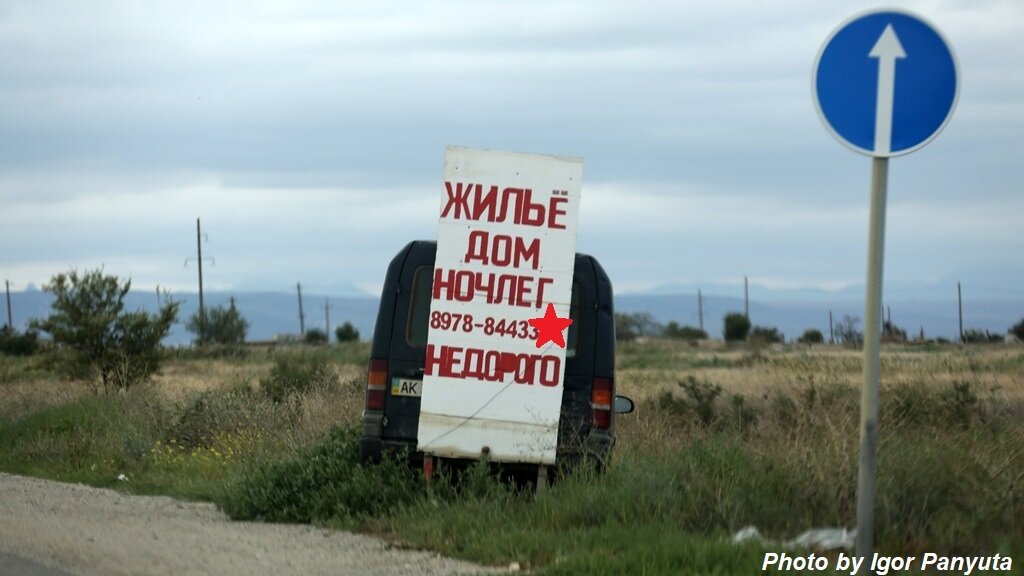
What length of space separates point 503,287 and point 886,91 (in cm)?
485

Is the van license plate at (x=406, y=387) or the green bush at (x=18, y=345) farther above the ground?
the van license plate at (x=406, y=387)

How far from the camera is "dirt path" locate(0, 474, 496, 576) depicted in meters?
9.01

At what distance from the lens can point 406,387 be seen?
11.5m

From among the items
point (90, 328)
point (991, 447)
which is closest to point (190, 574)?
point (991, 447)

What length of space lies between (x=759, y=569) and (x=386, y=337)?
4.54 m

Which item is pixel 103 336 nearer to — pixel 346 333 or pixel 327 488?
pixel 327 488

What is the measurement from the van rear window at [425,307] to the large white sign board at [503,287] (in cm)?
25

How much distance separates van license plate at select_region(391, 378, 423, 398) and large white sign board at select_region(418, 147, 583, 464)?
0.56 ft

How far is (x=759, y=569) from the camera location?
7906 millimetres

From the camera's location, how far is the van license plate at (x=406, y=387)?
11.5m

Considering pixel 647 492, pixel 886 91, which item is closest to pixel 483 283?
pixel 647 492

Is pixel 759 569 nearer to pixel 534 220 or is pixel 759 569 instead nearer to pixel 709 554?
pixel 709 554

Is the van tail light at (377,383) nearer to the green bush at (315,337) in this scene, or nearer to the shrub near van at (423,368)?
the shrub near van at (423,368)

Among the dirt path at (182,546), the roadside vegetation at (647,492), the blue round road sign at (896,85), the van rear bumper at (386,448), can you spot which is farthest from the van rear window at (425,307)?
the blue round road sign at (896,85)
